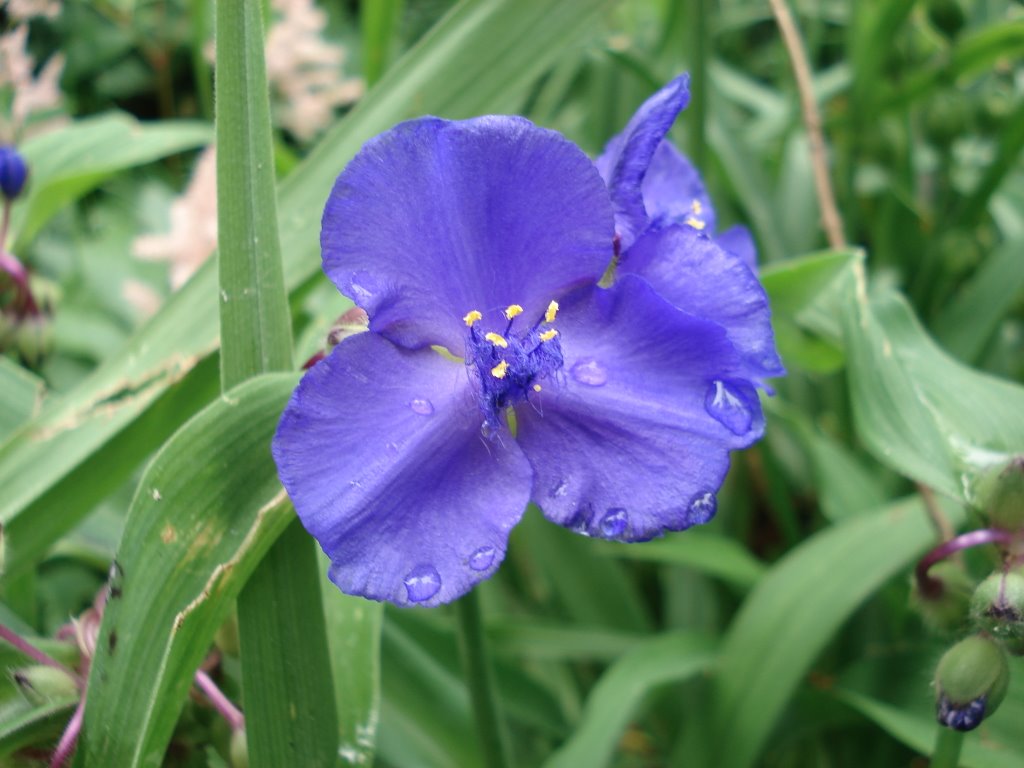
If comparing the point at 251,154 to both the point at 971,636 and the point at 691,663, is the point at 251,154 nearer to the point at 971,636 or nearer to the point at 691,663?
the point at 971,636

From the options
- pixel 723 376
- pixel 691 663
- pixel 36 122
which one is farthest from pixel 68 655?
pixel 36 122

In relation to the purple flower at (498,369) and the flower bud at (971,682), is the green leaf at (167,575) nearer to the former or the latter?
the purple flower at (498,369)

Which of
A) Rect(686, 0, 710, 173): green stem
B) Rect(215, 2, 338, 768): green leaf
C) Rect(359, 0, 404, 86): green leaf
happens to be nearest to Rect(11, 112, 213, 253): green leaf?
Rect(359, 0, 404, 86): green leaf

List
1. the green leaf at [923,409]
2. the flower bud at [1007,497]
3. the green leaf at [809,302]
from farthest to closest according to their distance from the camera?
the green leaf at [809,302] < the green leaf at [923,409] < the flower bud at [1007,497]

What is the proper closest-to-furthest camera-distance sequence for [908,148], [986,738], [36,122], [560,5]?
[986,738] < [560,5] < [908,148] < [36,122]

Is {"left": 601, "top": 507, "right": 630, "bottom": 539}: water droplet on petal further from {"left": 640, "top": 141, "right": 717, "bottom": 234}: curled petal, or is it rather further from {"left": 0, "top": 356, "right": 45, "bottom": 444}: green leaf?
{"left": 0, "top": 356, "right": 45, "bottom": 444}: green leaf

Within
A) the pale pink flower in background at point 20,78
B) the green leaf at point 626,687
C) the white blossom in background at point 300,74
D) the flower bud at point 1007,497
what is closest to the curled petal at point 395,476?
the flower bud at point 1007,497
